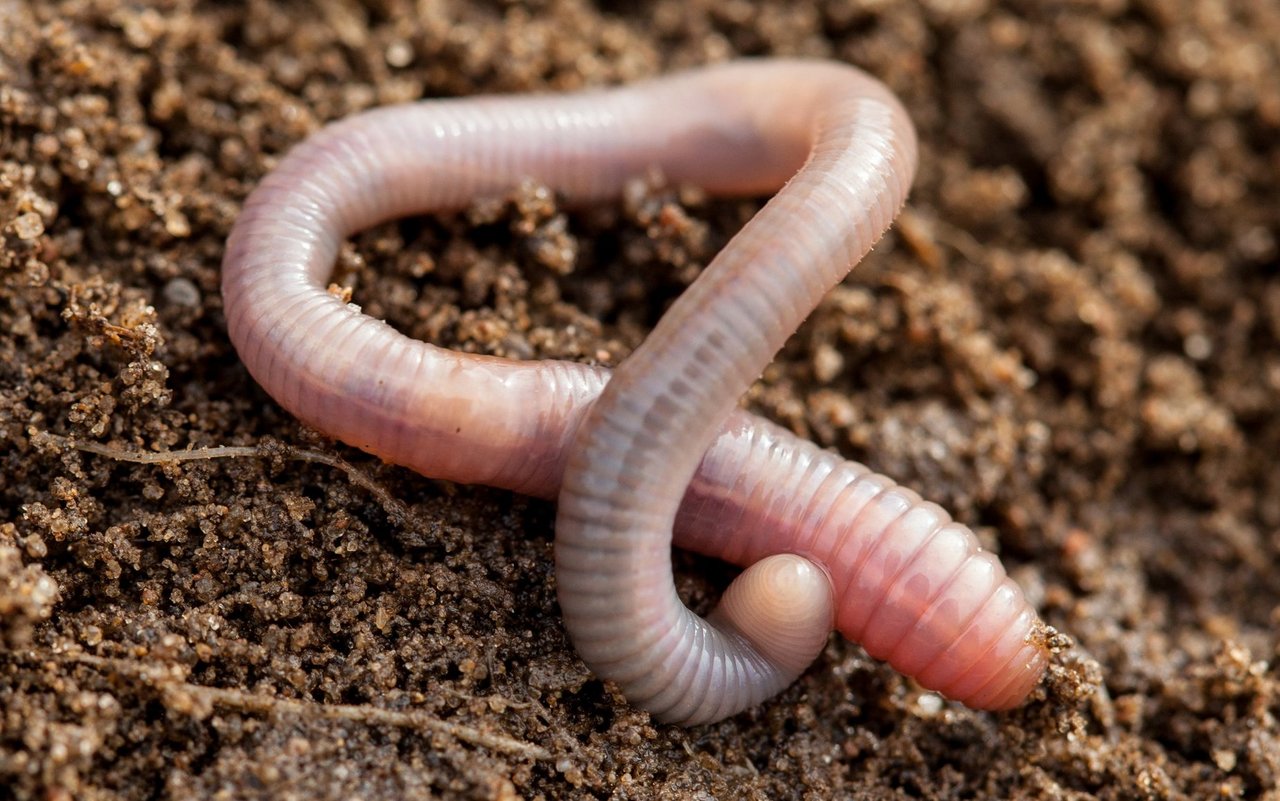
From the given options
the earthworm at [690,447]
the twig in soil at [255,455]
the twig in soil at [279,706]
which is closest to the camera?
the twig in soil at [279,706]

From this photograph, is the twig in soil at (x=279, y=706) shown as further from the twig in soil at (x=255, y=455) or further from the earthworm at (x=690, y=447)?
the twig in soil at (x=255, y=455)

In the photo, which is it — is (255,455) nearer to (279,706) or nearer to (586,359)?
(279,706)

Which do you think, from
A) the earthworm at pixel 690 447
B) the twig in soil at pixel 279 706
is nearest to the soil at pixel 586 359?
the twig in soil at pixel 279 706

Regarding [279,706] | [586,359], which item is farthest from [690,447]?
[279,706]

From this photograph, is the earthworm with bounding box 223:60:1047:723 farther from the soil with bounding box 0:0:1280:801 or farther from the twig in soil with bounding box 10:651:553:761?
the twig in soil with bounding box 10:651:553:761

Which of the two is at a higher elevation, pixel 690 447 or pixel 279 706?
pixel 690 447

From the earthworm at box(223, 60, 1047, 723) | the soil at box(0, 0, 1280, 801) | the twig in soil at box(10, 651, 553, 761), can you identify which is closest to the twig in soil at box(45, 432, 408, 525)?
the soil at box(0, 0, 1280, 801)

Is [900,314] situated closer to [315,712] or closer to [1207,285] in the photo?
[1207,285]
